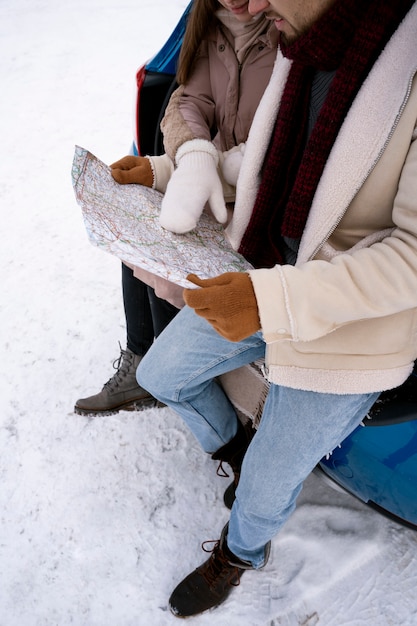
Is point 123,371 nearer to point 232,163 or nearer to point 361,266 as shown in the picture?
point 232,163

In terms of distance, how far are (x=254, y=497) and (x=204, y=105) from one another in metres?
1.01

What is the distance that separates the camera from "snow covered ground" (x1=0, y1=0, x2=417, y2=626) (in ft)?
4.61

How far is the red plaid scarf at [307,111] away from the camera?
0.86m

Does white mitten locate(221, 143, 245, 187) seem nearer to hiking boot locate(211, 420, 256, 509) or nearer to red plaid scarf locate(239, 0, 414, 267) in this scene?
red plaid scarf locate(239, 0, 414, 267)

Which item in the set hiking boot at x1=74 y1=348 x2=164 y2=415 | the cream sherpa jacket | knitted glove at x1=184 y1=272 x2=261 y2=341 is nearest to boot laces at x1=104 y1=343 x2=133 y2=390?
hiking boot at x1=74 y1=348 x2=164 y2=415

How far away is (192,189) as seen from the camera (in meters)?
1.15

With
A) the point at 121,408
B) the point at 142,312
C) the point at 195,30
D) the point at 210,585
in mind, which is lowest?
the point at 210,585

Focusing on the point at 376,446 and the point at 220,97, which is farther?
the point at 220,97

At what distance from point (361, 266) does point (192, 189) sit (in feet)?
1.55

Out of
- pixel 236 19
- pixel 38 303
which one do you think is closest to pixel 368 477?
pixel 236 19

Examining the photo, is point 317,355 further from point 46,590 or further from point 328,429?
point 46,590

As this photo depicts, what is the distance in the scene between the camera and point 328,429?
103 cm

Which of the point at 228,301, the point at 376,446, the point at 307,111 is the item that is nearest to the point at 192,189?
the point at 307,111

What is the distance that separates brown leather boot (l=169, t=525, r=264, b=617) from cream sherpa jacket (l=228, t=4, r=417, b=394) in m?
0.65
